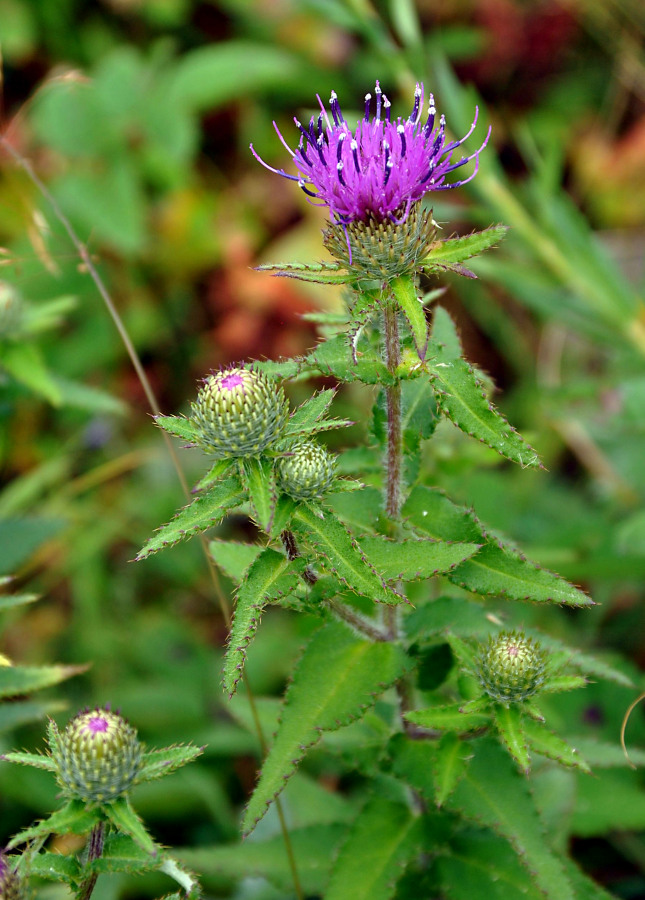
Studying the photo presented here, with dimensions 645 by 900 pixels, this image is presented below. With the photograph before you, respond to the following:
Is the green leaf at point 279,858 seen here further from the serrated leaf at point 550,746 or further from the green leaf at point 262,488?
the green leaf at point 262,488

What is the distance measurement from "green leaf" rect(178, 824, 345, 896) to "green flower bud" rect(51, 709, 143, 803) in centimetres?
75

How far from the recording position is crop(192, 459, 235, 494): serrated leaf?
1803 mm

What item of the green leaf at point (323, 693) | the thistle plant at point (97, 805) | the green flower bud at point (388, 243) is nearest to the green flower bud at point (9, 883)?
the thistle plant at point (97, 805)

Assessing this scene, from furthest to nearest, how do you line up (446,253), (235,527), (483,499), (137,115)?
(137,115) → (235,527) → (483,499) → (446,253)

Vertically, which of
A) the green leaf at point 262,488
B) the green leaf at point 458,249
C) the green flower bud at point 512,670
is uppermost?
the green leaf at point 458,249

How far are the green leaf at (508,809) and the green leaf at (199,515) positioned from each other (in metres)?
1.02

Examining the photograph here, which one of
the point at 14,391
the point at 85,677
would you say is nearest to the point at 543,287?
the point at 14,391

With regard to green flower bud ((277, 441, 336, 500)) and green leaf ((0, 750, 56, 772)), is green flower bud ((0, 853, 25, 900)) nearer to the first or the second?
green leaf ((0, 750, 56, 772))

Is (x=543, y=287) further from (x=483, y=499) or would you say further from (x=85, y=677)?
(x=85, y=677)

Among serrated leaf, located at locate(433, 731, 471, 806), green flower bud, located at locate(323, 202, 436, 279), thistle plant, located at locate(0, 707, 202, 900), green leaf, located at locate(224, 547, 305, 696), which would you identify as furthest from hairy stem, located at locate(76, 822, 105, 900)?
green flower bud, located at locate(323, 202, 436, 279)

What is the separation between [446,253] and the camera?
6.15 ft

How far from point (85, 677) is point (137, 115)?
12.2ft

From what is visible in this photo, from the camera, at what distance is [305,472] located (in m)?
1.90

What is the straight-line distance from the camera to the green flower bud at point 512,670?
1.99 meters
